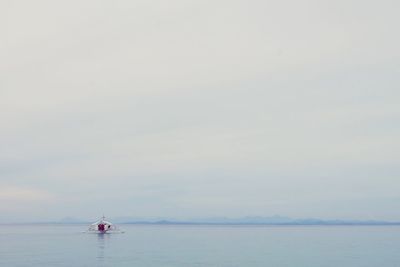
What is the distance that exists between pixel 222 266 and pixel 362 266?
19062 millimetres

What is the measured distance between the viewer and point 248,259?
7819 cm

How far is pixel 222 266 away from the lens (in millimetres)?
66250

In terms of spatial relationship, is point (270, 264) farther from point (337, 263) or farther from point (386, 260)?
point (386, 260)

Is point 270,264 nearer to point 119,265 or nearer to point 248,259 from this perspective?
point 248,259

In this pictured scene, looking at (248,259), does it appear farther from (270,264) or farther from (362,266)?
(362,266)

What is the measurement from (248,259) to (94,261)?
22.7 m

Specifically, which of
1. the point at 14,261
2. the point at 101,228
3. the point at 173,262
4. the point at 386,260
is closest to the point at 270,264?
the point at 173,262

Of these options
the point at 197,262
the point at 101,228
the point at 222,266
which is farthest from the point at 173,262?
the point at 101,228

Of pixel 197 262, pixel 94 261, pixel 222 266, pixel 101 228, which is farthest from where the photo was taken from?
pixel 101 228

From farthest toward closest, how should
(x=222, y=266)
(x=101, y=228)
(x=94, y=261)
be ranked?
(x=101, y=228)
(x=94, y=261)
(x=222, y=266)

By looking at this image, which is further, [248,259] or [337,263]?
[248,259]

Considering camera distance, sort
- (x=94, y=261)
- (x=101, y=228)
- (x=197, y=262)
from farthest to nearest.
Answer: (x=101, y=228) → (x=94, y=261) → (x=197, y=262)

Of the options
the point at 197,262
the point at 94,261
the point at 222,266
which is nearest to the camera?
the point at 222,266

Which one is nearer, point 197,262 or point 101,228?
point 197,262
